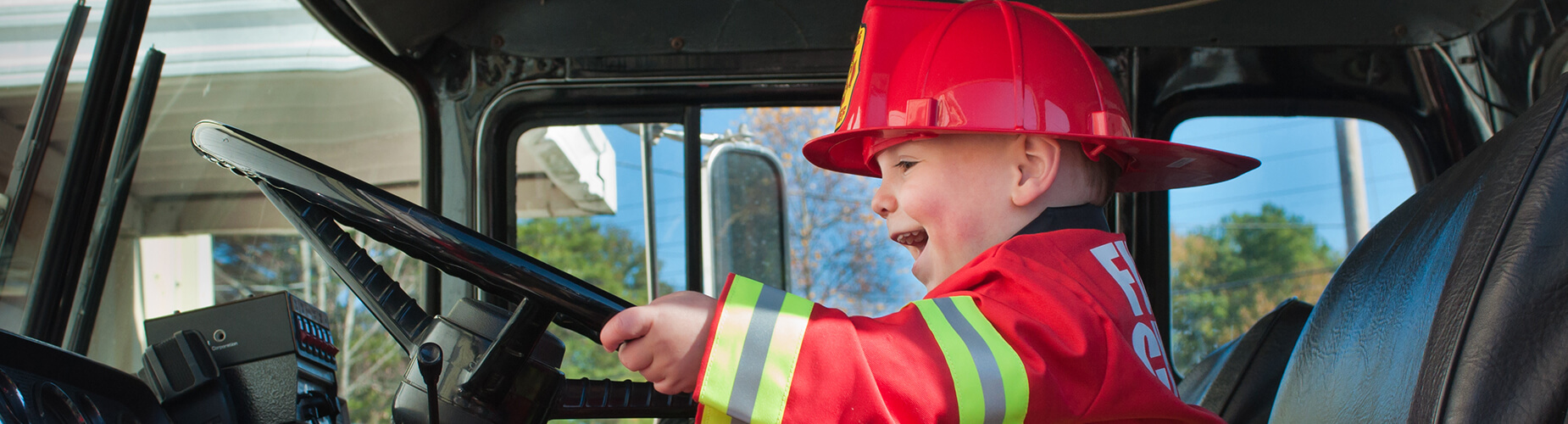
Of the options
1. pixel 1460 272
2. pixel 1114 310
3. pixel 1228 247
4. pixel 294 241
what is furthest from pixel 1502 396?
pixel 294 241

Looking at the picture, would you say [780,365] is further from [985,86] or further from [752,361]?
[985,86]

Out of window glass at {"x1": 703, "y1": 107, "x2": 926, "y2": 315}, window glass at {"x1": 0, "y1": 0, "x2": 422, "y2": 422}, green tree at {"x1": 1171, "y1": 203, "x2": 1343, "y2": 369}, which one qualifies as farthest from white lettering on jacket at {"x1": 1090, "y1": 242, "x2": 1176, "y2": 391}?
window glass at {"x1": 703, "y1": 107, "x2": 926, "y2": 315}

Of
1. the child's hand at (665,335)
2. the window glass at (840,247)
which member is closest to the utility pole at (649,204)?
the window glass at (840,247)

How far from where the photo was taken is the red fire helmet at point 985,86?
4.23ft

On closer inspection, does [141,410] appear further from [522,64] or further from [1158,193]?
[1158,193]

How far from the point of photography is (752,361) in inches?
36.8

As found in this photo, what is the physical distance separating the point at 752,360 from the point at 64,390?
0.65 meters

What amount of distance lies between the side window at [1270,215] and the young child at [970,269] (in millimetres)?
638

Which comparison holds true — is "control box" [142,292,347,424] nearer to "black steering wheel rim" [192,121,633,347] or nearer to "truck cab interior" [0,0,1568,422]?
"truck cab interior" [0,0,1568,422]

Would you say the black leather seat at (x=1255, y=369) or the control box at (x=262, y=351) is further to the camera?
the black leather seat at (x=1255, y=369)

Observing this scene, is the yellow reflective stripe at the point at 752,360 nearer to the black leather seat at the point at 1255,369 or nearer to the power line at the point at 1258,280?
the black leather seat at the point at 1255,369

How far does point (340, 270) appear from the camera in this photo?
111 cm

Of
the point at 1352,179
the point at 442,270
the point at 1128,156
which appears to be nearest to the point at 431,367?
the point at 442,270

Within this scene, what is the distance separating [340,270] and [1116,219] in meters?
1.51
